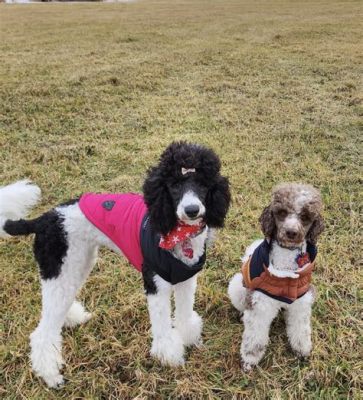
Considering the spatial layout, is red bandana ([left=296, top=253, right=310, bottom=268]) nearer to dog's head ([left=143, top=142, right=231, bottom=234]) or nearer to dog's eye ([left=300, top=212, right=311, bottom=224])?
dog's eye ([left=300, top=212, right=311, bottom=224])

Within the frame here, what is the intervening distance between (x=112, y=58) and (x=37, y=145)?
5.97 metres

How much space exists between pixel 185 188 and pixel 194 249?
0.47 m

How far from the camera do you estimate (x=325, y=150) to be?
19.2 ft

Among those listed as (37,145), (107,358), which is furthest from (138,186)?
(107,358)

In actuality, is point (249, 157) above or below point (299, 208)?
below

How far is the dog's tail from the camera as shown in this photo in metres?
2.81

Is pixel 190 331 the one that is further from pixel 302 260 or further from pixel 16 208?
pixel 16 208

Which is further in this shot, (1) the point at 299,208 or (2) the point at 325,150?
(2) the point at 325,150

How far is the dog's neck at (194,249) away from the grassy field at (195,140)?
2.59 feet

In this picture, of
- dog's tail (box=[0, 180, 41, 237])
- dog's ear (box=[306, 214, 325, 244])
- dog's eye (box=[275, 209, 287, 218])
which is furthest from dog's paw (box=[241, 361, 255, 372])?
dog's tail (box=[0, 180, 41, 237])

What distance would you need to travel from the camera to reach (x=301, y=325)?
9.77 ft

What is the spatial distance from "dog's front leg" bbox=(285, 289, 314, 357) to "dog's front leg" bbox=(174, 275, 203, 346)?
2.16 feet

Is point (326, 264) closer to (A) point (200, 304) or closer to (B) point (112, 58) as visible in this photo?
(A) point (200, 304)

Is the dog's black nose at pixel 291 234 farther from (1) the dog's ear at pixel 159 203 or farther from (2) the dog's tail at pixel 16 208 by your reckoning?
(2) the dog's tail at pixel 16 208
